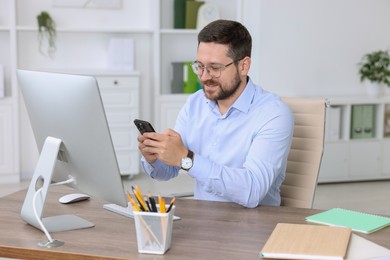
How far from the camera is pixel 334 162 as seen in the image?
557cm

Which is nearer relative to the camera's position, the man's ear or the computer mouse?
the computer mouse

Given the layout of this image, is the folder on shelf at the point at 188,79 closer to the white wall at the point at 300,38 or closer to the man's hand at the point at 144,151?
the white wall at the point at 300,38

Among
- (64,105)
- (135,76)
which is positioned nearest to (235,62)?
(64,105)

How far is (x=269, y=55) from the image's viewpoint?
5582 millimetres

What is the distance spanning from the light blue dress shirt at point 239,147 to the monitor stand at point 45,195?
43 cm

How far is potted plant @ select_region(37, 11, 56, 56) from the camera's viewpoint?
5430 mm

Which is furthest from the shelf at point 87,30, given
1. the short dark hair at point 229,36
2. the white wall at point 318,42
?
the short dark hair at point 229,36

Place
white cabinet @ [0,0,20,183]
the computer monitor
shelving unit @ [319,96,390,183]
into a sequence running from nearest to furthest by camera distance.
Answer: the computer monitor, white cabinet @ [0,0,20,183], shelving unit @ [319,96,390,183]

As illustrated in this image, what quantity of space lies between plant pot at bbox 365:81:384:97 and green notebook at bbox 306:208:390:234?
3959 millimetres

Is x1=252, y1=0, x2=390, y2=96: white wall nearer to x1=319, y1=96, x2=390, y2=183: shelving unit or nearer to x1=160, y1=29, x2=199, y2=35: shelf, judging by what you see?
x1=319, y1=96, x2=390, y2=183: shelving unit

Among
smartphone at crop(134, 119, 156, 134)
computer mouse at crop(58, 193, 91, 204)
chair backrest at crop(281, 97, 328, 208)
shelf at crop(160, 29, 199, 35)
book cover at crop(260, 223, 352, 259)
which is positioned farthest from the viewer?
shelf at crop(160, 29, 199, 35)

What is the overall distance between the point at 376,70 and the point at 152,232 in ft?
14.9

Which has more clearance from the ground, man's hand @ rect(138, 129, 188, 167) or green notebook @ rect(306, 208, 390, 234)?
man's hand @ rect(138, 129, 188, 167)

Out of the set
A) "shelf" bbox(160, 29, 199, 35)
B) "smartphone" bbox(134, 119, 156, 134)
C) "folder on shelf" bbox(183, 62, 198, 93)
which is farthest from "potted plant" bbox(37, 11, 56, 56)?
"smartphone" bbox(134, 119, 156, 134)
